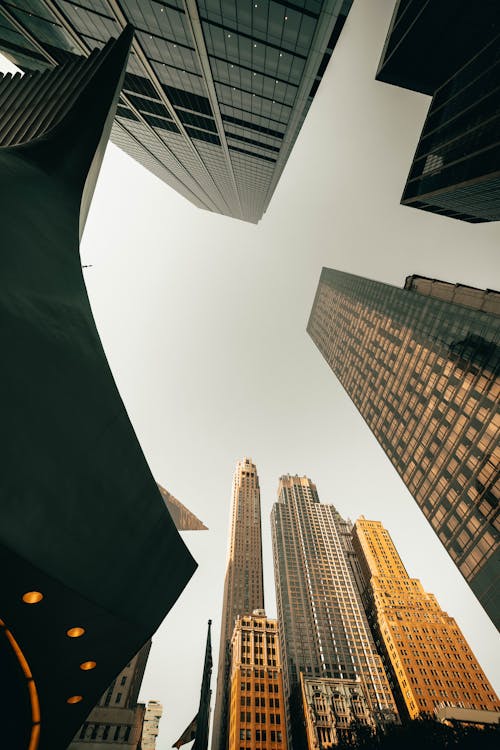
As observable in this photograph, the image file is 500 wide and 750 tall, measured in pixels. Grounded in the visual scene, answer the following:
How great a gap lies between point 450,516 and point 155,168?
8430 cm

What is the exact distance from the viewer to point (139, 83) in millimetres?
38781

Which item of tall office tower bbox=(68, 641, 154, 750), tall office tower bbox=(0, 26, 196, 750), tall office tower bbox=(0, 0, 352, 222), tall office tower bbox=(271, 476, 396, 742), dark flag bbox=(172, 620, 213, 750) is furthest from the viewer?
tall office tower bbox=(271, 476, 396, 742)

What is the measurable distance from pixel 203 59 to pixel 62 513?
1760 inches

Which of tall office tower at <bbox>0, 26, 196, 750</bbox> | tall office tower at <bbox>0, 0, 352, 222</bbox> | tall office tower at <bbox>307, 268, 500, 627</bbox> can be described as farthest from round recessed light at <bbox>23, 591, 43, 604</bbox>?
tall office tower at <bbox>307, 268, 500, 627</bbox>

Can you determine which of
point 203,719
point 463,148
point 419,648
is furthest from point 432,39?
point 419,648

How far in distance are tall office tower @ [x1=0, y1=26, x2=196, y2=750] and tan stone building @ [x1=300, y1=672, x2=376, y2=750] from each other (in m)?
93.5

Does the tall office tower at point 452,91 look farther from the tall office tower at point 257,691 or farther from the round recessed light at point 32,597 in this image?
the tall office tower at point 257,691

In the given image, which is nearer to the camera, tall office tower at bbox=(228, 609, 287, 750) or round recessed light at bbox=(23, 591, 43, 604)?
round recessed light at bbox=(23, 591, 43, 604)

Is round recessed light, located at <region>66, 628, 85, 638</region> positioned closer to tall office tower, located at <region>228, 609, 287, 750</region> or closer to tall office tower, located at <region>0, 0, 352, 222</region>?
tall office tower, located at <region>0, 0, 352, 222</region>

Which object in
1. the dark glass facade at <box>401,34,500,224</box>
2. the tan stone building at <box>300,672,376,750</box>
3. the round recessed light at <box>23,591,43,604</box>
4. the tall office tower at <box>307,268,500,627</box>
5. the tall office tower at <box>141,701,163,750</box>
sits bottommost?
the tan stone building at <box>300,672,376,750</box>

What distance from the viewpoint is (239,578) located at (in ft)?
376

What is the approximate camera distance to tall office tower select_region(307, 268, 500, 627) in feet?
144

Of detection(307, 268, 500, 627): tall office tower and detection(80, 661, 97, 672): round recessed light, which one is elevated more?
detection(307, 268, 500, 627): tall office tower

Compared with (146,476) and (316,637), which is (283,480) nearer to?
(316,637)
